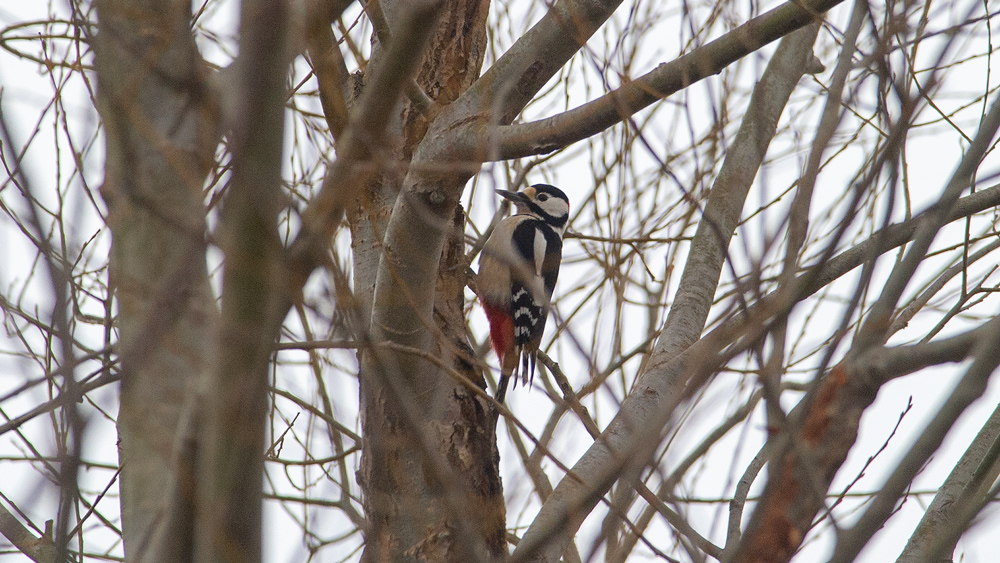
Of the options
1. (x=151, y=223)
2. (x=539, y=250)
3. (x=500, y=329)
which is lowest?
(x=151, y=223)

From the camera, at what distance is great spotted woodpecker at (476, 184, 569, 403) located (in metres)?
4.97

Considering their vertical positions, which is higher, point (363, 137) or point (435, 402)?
point (435, 402)

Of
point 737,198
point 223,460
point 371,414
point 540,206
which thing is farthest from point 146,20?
point 540,206

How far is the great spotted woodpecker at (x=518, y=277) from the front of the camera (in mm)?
4969

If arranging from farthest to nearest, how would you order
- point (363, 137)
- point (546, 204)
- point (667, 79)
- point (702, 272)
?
point (546, 204) < point (702, 272) < point (667, 79) < point (363, 137)

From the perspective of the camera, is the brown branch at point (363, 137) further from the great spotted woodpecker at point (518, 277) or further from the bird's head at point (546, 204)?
the bird's head at point (546, 204)

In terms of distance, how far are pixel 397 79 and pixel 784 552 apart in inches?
35.4

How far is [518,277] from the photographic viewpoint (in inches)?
190

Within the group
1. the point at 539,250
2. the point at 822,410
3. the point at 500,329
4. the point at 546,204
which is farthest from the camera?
the point at 546,204

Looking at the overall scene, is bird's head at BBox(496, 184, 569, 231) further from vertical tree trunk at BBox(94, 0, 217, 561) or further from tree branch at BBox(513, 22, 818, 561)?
vertical tree trunk at BBox(94, 0, 217, 561)

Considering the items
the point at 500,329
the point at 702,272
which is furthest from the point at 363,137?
the point at 500,329

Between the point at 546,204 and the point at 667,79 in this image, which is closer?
the point at 667,79

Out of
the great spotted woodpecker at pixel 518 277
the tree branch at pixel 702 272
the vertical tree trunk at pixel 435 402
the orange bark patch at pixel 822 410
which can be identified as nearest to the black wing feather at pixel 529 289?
the great spotted woodpecker at pixel 518 277

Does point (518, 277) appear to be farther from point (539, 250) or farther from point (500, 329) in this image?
point (539, 250)
